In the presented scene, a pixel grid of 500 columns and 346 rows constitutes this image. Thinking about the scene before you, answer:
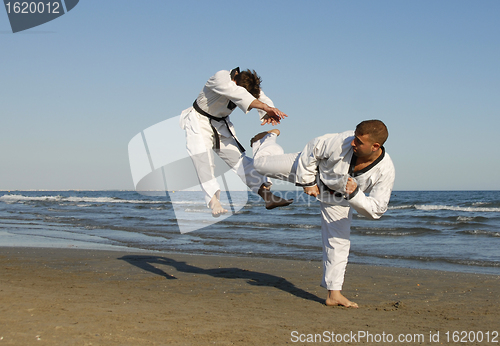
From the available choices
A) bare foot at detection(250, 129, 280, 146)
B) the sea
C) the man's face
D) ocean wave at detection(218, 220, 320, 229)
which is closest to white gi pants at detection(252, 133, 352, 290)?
bare foot at detection(250, 129, 280, 146)

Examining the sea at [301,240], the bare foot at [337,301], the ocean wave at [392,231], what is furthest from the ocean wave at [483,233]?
the bare foot at [337,301]

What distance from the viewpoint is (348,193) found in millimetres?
4262


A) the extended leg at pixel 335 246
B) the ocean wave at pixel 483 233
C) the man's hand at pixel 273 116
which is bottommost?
the ocean wave at pixel 483 233

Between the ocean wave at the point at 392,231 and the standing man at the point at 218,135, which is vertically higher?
the standing man at the point at 218,135

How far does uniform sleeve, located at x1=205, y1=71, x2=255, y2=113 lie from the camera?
5.38m

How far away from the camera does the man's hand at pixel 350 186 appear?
13.8ft

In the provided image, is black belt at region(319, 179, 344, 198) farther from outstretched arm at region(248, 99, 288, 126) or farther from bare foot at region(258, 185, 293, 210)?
outstretched arm at region(248, 99, 288, 126)

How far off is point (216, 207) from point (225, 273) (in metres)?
2.67

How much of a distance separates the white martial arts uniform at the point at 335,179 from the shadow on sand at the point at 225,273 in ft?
2.66

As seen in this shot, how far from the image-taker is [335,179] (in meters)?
4.74

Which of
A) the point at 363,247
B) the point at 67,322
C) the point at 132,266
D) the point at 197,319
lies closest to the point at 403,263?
the point at 363,247

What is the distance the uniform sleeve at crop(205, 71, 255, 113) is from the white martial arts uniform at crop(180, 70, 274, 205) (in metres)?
0.17

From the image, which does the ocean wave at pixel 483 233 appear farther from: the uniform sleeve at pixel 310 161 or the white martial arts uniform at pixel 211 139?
the uniform sleeve at pixel 310 161

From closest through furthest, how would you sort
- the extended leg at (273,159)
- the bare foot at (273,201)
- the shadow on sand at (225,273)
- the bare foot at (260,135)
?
the extended leg at (273,159) → the bare foot at (273,201) → the bare foot at (260,135) → the shadow on sand at (225,273)
